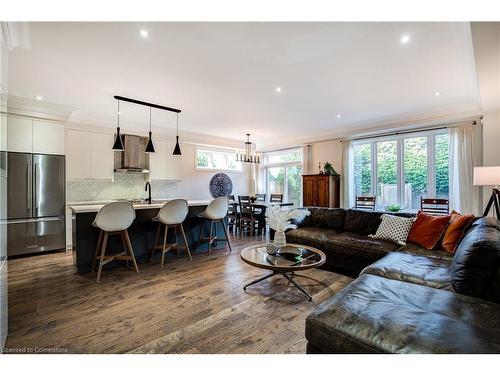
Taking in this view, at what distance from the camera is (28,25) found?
212 cm

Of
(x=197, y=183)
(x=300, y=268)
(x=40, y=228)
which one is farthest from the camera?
(x=197, y=183)

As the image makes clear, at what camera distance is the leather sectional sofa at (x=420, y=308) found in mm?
1155

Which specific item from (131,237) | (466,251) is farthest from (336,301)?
(131,237)

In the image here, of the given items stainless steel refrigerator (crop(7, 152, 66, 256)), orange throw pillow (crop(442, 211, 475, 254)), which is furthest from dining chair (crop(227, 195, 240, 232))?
orange throw pillow (crop(442, 211, 475, 254))

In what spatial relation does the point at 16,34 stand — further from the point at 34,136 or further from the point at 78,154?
the point at 78,154

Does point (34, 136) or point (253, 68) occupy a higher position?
point (253, 68)

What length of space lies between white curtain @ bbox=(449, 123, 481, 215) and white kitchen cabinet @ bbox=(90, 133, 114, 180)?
685 centimetres

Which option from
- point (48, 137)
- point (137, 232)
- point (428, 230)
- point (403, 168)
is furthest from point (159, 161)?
point (403, 168)

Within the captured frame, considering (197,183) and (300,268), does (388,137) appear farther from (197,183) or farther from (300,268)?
(197,183)

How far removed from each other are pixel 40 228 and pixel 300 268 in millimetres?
4559

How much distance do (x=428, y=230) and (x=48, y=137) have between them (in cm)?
615

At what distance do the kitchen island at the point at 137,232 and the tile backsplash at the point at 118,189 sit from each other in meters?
1.50

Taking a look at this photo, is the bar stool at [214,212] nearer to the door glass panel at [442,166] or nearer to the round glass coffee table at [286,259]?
the round glass coffee table at [286,259]

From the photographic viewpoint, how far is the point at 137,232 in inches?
150
